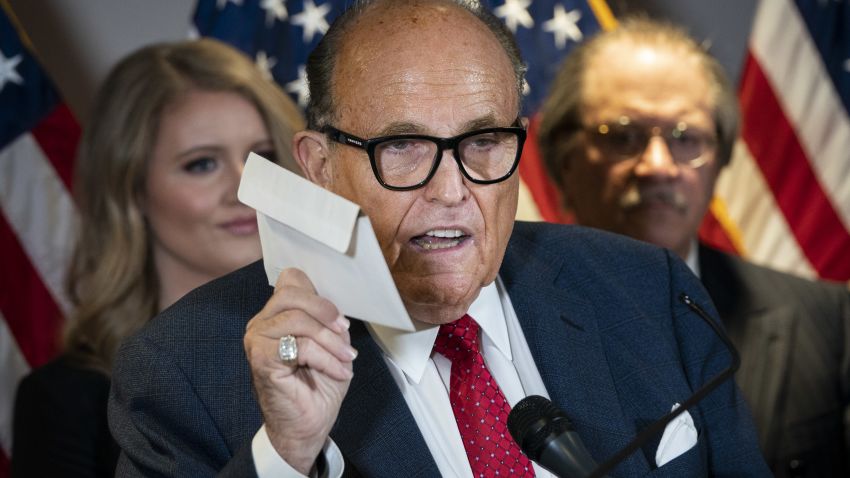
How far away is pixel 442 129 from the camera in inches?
66.2

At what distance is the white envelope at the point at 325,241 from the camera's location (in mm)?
A: 1333

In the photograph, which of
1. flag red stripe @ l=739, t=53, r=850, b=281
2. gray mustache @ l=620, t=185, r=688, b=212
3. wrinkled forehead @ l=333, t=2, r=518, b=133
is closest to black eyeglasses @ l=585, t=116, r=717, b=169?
gray mustache @ l=620, t=185, r=688, b=212

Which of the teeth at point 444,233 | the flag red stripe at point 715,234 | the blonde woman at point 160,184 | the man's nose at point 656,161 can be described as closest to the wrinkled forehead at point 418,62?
the teeth at point 444,233

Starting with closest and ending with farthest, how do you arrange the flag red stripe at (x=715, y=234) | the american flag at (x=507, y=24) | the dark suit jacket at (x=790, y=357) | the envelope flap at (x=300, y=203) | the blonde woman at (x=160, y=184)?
the envelope flap at (x=300, y=203) < the blonde woman at (x=160, y=184) < the dark suit jacket at (x=790, y=357) < the american flag at (x=507, y=24) < the flag red stripe at (x=715, y=234)

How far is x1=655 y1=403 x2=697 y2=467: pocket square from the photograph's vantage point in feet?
6.25

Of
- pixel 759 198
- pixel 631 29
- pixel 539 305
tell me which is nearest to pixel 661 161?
pixel 631 29

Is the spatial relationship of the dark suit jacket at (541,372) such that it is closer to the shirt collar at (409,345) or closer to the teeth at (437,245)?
the shirt collar at (409,345)

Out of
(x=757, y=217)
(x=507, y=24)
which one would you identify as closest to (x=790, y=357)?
(x=757, y=217)

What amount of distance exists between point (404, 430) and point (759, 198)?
2712 millimetres

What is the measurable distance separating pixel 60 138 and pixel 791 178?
2.60m

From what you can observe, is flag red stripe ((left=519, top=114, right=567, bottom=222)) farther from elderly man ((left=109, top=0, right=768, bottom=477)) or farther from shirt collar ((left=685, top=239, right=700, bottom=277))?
elderly man ((left=109, top=0, right=768, bottom=477))

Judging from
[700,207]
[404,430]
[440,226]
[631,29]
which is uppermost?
[440,226]

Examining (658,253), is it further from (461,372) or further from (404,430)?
(404,430)

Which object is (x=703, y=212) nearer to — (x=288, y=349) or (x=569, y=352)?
(x=569, y=352)
